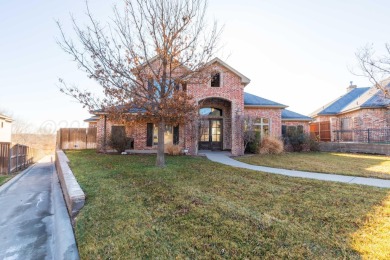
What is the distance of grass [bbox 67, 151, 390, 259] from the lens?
238 cm

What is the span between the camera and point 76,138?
19578 mm

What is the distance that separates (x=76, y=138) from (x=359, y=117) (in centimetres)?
2547

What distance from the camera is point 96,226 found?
3.20 m

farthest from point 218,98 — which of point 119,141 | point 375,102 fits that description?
point 375,102

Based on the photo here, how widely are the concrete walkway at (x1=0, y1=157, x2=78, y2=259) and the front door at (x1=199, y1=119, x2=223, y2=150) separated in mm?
10321

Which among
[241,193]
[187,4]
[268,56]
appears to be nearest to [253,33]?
[268,56]

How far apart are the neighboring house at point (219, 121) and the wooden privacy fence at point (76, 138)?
248 inches

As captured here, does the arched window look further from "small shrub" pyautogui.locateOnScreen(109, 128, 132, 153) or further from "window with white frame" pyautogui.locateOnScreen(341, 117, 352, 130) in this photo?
"window with white frame" pyautogui.locateOnScreen(341, 117, 352, 130)

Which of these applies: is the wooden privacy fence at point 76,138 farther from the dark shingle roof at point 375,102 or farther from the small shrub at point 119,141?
the dark shingle roof at point 375,102

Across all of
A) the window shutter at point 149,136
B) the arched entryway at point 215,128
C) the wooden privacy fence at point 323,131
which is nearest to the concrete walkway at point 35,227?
the window shutter at point 149,136

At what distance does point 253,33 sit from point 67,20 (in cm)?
856

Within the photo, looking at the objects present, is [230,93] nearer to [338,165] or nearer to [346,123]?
[338,165]

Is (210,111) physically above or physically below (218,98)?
below

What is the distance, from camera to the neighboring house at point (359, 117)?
16.0 meters
